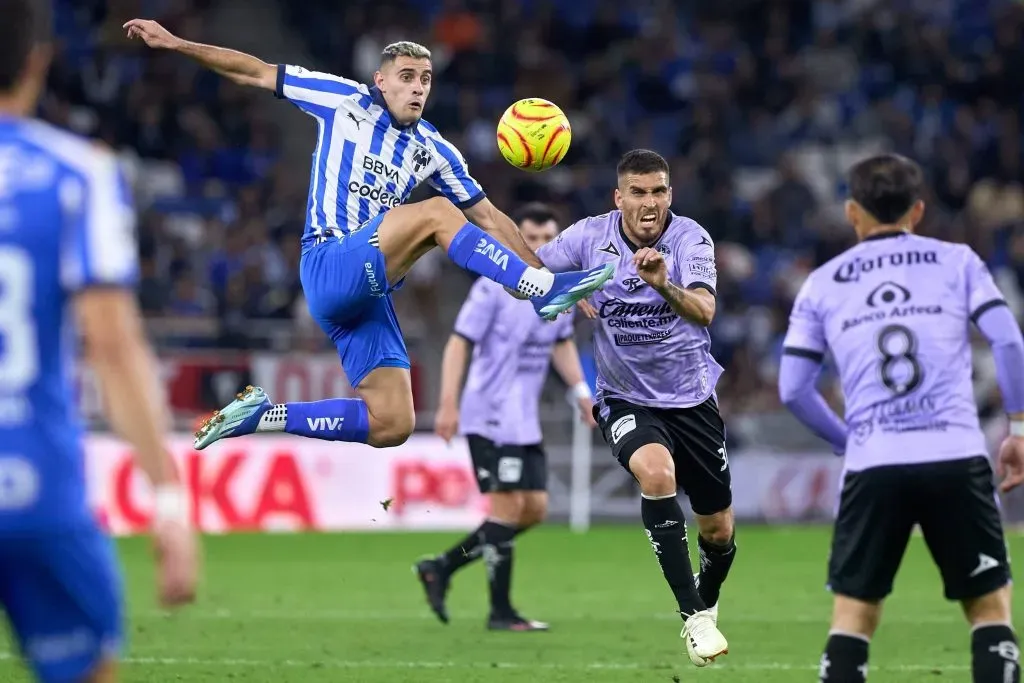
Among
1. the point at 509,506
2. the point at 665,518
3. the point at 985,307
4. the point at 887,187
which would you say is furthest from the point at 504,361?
the point at 985,307

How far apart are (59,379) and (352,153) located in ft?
16.3

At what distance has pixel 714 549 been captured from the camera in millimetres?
8719

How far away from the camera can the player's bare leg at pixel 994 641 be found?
546cm

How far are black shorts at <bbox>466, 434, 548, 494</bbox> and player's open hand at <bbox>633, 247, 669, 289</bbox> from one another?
13.5 ft

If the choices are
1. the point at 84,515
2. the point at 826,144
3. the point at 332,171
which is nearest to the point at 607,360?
the point at 332,171

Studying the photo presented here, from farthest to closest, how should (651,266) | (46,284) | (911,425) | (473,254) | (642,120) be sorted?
(642,120) → (473,254) → (651,266) → (911,425) → (46,284)

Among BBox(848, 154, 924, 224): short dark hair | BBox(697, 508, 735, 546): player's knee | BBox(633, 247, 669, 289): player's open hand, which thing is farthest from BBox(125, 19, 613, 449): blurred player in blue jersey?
BBox(848, 154, 924, 224): short dark hair

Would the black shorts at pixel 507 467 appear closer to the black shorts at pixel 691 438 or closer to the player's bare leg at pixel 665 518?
the black shorts at pixel 691 438

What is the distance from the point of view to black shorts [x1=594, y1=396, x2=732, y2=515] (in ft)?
27.0

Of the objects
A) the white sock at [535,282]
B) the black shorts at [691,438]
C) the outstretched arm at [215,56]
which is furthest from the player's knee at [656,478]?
the outstretched arm at [215,56]

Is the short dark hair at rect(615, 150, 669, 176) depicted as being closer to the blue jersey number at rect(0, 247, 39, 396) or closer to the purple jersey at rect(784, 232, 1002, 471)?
the purple jersey at rect(784, 232, 1002, 471)

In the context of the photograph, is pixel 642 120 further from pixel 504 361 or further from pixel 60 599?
pixel 60 599

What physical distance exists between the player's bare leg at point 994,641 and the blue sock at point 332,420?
396 centimetres

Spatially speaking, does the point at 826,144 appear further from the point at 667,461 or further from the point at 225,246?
the point at 667,461
